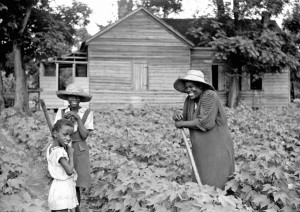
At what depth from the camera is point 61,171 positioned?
14.4 ft

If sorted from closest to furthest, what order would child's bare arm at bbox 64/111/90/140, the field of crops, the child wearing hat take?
the field of crops < child's bare arm at bbox 64/111/90/140 < the child wearing hat

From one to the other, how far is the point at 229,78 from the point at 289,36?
4.28 metres

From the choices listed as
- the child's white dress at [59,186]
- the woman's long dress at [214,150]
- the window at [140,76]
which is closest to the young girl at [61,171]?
the child's white dress at [59,186]

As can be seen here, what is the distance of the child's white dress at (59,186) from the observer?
14.2 feet

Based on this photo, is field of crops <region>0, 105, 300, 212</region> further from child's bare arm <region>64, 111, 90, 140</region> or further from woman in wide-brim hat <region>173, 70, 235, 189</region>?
child's bare arm <region>64, 111, 90, 140</region>

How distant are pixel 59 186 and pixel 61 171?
0.16 meters

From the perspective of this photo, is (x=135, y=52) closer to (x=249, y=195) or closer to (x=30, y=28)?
(x=30, y=28)

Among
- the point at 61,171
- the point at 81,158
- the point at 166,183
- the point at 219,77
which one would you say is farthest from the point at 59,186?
the point at 219,77

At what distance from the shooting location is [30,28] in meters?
21.1

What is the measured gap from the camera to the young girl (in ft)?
14.2

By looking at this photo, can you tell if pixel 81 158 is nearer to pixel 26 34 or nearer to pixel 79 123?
pixel 79 123

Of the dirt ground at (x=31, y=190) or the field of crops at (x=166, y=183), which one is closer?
the dirt ground at (x=31, y=190)

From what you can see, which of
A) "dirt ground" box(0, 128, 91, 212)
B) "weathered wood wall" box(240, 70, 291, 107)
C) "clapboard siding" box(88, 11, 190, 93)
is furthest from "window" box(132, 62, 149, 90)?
"dirt ground" box(0, 128, 91, 212)

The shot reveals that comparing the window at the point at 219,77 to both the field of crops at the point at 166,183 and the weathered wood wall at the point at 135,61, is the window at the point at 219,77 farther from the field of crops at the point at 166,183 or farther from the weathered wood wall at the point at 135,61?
the field of crops at the point at 166,183
